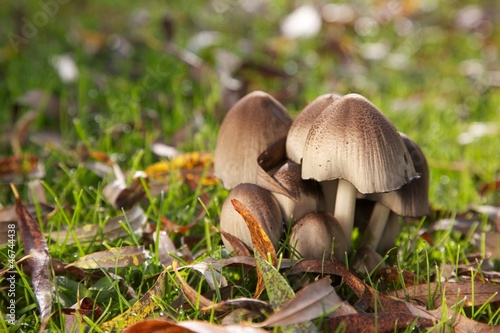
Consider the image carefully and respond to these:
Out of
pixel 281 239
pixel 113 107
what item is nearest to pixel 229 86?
pixel 113 107

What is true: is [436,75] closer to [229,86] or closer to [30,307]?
[229,86]

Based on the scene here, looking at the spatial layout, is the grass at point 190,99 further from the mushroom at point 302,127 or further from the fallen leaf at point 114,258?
the mushroom at point 302,127

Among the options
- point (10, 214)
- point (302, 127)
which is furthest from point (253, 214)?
point (10, 214)

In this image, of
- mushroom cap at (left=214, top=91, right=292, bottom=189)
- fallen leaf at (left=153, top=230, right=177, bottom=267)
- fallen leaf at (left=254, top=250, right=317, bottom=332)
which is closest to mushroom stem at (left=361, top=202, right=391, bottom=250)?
mushroom cap at (left=214, top=91, right=292, bottom=189)

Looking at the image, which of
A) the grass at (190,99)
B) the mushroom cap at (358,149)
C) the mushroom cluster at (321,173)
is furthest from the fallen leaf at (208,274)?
the mushroom cap at (358,149)

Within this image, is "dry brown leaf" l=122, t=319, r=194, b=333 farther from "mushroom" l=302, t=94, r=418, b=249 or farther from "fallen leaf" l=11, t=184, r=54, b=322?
"mushroom" l=302, t=94, r=418, b=249

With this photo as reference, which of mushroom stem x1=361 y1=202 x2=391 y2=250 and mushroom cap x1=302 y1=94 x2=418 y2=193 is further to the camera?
mushroom stem x1=361 y1=202 x2=391 y2=250
